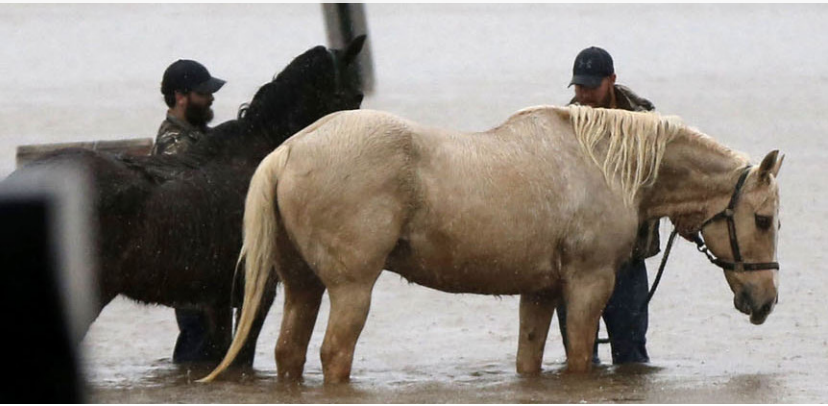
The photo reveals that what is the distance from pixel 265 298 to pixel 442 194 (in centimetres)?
140

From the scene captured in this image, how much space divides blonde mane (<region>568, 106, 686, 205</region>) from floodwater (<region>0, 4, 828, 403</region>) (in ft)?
3.13

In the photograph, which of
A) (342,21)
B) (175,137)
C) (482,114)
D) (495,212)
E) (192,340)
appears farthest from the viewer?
(482,114)

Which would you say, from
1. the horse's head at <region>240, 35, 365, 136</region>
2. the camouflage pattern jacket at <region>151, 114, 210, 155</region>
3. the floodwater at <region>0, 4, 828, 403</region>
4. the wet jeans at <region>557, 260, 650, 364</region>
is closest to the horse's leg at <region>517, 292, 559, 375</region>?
the floodwater at <region>0, 4, 828, 403</region>

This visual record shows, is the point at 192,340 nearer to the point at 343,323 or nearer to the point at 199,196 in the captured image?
the point at 199,196

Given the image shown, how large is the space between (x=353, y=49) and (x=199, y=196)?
1130mm

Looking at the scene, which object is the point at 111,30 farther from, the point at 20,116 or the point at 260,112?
the point at 260,112

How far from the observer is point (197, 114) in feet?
28.8

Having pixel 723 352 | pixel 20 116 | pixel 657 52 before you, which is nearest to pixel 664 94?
pixel 657 52

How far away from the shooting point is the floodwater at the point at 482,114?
25.2 ft

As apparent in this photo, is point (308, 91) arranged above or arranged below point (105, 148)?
above

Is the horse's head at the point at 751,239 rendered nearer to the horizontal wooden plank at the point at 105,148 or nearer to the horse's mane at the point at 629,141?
the horse's mane at the point at 629,141

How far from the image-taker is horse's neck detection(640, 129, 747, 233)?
7.82 meters

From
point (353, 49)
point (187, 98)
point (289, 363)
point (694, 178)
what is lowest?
point (289, 363)

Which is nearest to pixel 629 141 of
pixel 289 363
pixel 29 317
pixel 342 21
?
pixel 289 363
